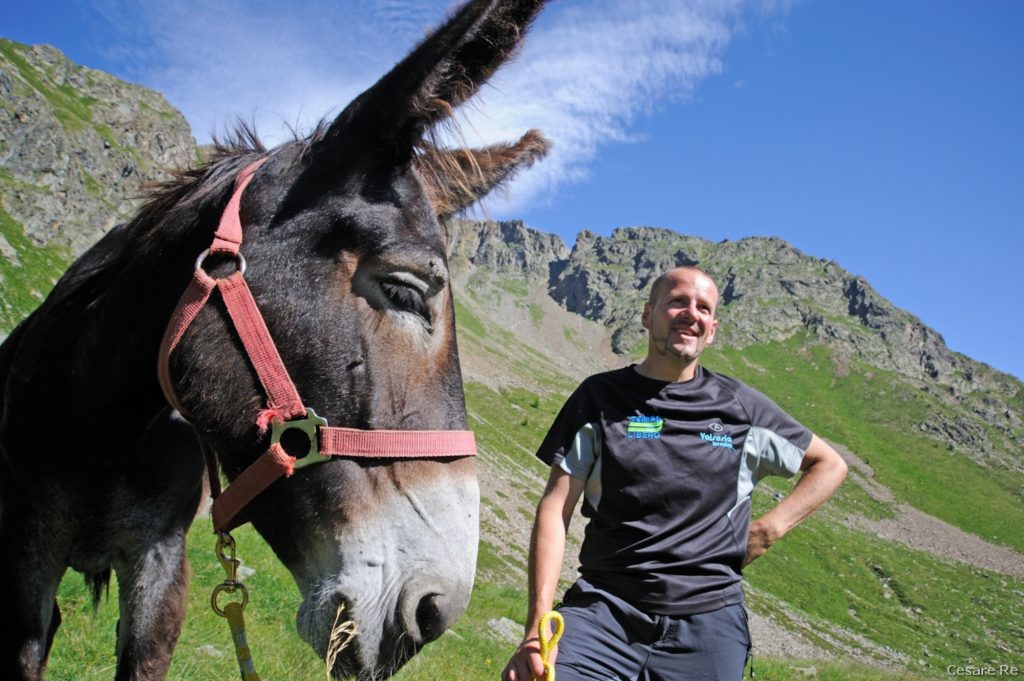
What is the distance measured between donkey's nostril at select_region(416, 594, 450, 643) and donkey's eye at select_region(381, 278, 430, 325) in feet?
3.45

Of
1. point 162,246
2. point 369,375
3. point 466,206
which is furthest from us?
point 466,206

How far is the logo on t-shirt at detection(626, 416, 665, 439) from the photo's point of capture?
3734 mm

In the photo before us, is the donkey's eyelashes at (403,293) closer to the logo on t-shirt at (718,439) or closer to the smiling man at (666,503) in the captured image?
the smiling man at (666,503)

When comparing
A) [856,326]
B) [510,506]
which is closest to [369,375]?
[510,506]

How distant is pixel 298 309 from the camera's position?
7.47ft

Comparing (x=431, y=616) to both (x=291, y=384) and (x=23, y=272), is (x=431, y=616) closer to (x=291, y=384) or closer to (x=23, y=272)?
(x=291, y=384)

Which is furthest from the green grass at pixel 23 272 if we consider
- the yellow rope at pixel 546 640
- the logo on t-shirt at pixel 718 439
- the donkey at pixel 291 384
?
the logo on t-shirt at pixel 718 439

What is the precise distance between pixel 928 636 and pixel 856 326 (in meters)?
162

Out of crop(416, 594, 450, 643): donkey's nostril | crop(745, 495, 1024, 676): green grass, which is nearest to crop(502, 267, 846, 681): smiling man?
crop(416, 594, 450, 643): donkey's nostril

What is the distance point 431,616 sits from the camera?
207cm

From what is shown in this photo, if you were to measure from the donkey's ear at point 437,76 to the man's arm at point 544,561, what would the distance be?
1.98 m

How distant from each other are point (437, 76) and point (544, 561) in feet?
8.42

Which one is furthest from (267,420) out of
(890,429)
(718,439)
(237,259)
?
(890,429)

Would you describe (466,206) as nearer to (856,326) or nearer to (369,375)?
(369,375)
